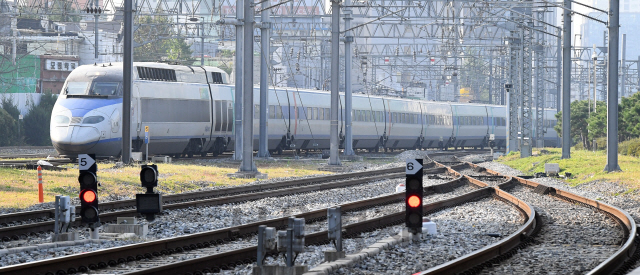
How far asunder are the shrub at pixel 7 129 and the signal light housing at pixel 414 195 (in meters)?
46.2

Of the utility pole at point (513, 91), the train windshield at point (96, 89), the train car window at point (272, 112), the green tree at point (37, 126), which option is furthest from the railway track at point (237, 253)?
the green tree at point (37, 126)

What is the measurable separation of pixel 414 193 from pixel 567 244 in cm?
250

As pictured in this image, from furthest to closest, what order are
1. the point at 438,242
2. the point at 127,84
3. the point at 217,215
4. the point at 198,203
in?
1. the point at 127,84
2. the point at 198,203
3. the point at 217,215
4. the point at 438,242

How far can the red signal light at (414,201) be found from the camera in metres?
12.0

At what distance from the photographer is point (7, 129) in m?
54.7

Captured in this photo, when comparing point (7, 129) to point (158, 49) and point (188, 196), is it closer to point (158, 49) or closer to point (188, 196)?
point (188, 196)

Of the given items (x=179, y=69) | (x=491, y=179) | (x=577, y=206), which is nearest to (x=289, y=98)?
(x=179, y=69)

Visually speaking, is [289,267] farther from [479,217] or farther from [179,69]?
[179,69]

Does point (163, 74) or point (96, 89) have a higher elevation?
point (163, 74)

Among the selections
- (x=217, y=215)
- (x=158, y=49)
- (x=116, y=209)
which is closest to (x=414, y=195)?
(x=217, y=215)

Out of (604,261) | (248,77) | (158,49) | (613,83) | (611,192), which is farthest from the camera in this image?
(158,49)

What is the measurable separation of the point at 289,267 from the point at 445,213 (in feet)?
29.6

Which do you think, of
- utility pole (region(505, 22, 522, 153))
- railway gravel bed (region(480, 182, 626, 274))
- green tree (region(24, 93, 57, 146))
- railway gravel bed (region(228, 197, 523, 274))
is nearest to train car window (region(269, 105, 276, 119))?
utility pole (region(505, 22, 522, 153))

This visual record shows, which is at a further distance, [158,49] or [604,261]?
[158,49]
